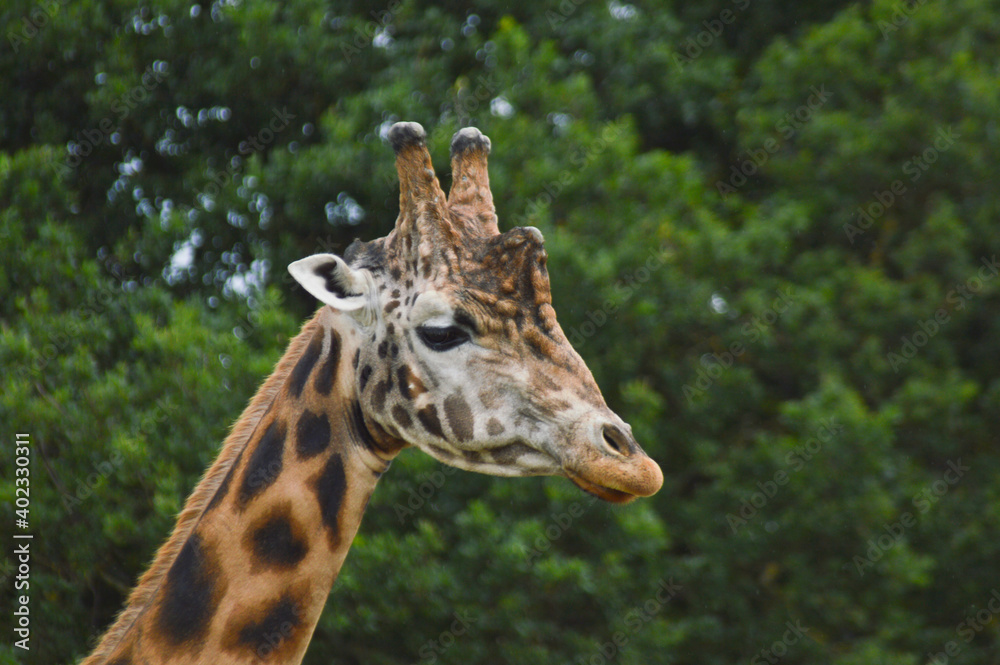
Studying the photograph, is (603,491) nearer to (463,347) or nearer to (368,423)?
(463,347)

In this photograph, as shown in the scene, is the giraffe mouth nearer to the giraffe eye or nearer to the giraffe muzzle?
the giraffe muzzle

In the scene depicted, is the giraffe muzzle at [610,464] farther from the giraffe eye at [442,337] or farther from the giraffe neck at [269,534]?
the giraffe neck at [269,534]

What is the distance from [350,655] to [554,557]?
1853 millimetres

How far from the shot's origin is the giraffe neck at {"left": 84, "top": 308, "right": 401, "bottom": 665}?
2.96 meters

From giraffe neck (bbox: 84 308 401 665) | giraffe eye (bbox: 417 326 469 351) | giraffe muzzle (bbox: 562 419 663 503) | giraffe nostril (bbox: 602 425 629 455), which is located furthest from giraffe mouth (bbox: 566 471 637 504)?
giraffe neck (bbox: 84 308 401 665)

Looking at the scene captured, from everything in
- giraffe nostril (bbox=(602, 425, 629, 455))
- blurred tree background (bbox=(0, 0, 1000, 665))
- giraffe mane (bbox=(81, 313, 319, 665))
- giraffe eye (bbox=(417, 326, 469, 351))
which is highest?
giraffe nostril (bbox=(602, 425, 629, 455))

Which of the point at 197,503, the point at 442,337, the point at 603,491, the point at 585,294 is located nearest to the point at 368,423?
the point at 442,337

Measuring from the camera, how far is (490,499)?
7.44 m

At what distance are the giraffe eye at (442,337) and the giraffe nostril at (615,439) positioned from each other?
1.74 ft

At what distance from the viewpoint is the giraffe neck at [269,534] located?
2.96 meters

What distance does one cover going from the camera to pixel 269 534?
3039 millimetres

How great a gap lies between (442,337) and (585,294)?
469 centimetres

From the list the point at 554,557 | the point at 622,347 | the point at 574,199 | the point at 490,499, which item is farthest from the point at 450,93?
the point at 554,557

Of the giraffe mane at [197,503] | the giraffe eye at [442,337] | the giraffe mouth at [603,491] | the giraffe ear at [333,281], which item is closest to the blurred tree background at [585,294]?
the giraffe mane at [197,503]
